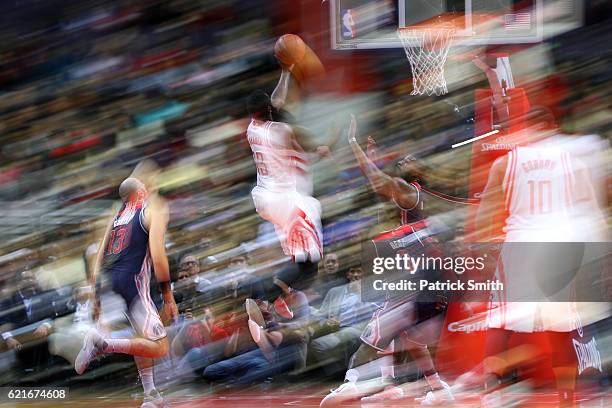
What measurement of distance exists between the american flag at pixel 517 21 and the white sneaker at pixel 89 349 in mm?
3607

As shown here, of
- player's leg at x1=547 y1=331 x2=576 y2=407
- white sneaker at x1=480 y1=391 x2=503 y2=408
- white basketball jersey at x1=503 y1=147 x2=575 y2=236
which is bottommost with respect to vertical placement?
A: white sneaker at x1=480 y1=391 x2=503 y2=408

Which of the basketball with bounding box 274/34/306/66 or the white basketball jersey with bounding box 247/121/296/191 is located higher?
the basketball with bounding box 274/34/306/66

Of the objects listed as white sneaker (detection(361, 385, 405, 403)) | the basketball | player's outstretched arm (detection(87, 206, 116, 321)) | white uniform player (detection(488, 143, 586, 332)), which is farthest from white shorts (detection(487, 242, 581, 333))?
player's outstretched arm (detection(87, 206, 116, 321))

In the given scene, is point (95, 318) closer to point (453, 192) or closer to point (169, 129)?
point (169, 129)

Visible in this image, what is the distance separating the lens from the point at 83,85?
306 inches

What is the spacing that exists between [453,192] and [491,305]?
814mm

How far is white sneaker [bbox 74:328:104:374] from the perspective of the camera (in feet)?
24.8

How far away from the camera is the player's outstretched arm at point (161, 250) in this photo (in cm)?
749

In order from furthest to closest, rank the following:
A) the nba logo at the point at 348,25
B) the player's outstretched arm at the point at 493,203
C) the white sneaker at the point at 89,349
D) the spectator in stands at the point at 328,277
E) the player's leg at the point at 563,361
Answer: the white sneaker at the point at 89,349, the nba logo at the point at 348,25, the spectator in stands at the point at 328,277, the player's outstretched arm at the point at 493,203, the player's leg at the point at 563,361

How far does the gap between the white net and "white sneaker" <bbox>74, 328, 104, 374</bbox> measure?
9.30 feet

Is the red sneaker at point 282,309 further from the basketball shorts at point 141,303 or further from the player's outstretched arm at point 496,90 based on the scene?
the player's outstretched arm at point 496,90

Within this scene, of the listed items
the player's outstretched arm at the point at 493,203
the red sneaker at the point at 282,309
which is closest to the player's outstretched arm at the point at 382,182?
the player's outstretched arm at the point at 493,203

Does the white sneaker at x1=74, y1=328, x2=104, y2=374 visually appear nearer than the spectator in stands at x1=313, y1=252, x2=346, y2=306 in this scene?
No

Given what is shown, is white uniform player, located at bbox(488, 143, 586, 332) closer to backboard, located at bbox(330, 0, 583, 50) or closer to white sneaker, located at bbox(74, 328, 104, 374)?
backboard, located at bbox(330, 0, 583, 50)
